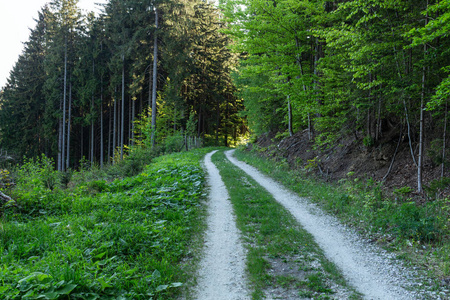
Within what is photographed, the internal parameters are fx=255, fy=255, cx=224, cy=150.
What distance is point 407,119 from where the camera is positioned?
846cm

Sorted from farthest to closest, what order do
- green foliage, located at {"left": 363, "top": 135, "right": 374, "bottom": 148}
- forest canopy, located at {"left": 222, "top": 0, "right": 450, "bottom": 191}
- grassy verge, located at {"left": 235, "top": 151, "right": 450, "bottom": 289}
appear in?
green foliage, located at {"left": 363, "top": 135, "right": 374, "bottom": 148}, forest canopy, located at {"left": 222, "top": 0, "right": 450, "bottom": 191}, grassy verge, located at {"left": 235, "top": 151, "right": 450, "bottom": 289}

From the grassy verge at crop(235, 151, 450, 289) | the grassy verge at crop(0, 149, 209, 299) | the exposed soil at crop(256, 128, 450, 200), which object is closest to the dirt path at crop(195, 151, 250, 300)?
the grassy verge at crop(0, 149, 209, 299)

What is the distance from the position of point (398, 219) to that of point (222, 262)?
4.66 m

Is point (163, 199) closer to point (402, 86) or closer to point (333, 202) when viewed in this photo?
point (333, 202)

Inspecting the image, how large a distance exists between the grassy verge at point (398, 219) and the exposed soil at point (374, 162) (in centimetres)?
58

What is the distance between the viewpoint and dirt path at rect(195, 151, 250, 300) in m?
4.25

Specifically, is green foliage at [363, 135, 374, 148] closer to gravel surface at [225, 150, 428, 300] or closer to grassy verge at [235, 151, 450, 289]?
grassy verge at [235, 151, 450, 289]

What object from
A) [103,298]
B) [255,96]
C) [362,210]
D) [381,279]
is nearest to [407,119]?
[362,210]

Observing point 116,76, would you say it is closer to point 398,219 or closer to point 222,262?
point 222,262

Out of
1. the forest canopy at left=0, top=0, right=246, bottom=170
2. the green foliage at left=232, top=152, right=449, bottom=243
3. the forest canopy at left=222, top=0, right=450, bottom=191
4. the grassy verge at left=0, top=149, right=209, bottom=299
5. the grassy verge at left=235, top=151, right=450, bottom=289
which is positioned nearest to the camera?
the grassy verge at left=0, top=149, right=209, bottom=299

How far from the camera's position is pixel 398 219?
6.48 meters

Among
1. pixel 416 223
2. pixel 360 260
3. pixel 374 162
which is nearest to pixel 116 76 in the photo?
pixel 374 162

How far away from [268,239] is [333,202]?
148 inches

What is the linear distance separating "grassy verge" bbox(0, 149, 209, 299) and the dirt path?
0.35m
